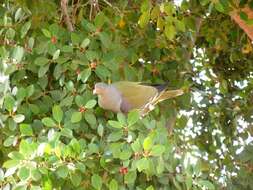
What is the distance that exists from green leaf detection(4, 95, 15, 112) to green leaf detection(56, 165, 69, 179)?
18 cm

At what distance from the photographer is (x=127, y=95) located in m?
1.06

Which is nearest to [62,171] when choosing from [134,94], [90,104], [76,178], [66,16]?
[76,178]

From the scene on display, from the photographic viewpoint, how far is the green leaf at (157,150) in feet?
→ 3.02

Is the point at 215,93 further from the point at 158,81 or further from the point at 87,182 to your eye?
the point at 87,182

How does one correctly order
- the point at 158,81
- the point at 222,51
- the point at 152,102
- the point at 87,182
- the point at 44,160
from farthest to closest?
the point at 222,51, the point at 158,81, the point at 152,102, the point at 87,182, the point at 44,160

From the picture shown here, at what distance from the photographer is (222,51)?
206 centimetres

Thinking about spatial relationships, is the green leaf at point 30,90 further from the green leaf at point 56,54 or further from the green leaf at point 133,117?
the green leaf at point 133,117

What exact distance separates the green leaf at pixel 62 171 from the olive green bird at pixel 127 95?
6.6 inches

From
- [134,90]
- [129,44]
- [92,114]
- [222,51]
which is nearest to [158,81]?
[129,44]

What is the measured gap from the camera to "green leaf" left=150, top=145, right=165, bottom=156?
0.92 m

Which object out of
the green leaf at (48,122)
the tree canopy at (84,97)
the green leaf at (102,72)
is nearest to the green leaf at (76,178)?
the tree canopy at (84,97)

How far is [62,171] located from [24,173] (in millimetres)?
63

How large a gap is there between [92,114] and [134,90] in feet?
0.39

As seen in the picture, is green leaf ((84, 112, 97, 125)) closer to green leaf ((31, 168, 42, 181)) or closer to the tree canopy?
the tree canopy
